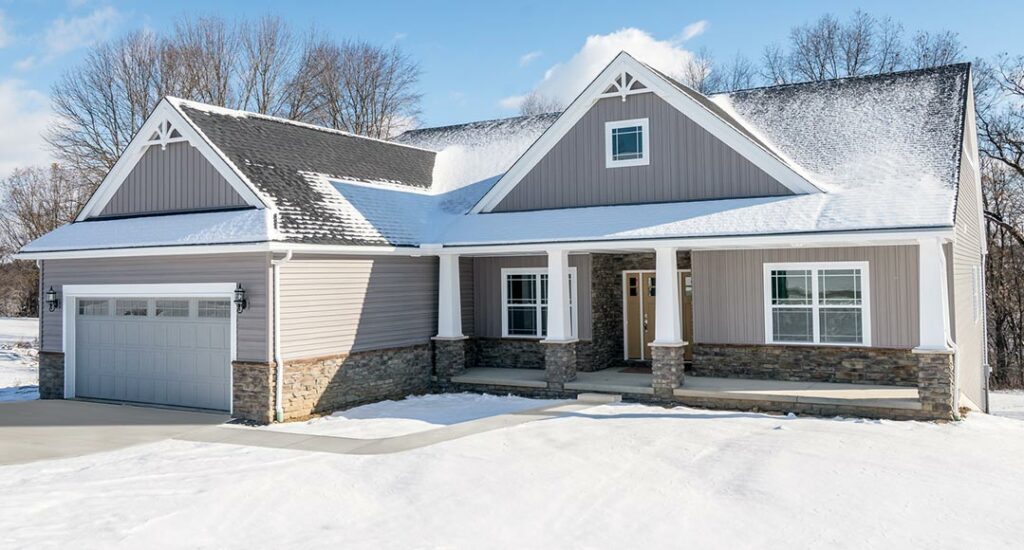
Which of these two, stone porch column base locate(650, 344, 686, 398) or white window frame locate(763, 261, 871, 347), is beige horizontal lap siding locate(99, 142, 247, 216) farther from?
white window frame locate(763, 261, 871, 347)

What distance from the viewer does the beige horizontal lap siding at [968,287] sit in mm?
15164

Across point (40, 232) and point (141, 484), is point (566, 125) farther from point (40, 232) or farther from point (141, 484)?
point (40, 232)

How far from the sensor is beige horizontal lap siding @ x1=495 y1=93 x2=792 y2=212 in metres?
15.3

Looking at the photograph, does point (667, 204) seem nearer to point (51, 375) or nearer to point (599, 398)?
point (599, 398)

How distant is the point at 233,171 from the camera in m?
14.5

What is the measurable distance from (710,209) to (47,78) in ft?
97.6

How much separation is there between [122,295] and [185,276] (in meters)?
1.75

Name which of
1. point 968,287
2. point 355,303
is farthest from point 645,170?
point 968,287

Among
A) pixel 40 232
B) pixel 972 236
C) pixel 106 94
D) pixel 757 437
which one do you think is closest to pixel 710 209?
pixel 757 437

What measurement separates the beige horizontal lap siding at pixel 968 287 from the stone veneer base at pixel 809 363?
1.04 metres

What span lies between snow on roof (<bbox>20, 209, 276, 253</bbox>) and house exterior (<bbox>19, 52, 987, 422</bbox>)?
0.21ft

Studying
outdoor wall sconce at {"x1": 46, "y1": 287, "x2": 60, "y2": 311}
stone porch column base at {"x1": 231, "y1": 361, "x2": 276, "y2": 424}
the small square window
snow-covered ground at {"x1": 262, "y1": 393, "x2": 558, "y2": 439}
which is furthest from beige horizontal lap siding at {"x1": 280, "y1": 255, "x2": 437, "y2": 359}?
outdoor wall sconce at {"x1": 46, "y1": 287, "x2": 60, "y2": 311}

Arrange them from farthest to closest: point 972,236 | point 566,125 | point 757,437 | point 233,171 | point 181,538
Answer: point 972,236 → point 566,125 → point 233,171 → point 757,437 → point 181,538

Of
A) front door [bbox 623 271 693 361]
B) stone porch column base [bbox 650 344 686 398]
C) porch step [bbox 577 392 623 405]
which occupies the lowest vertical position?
porch step [bbox 577 392 623 405]
